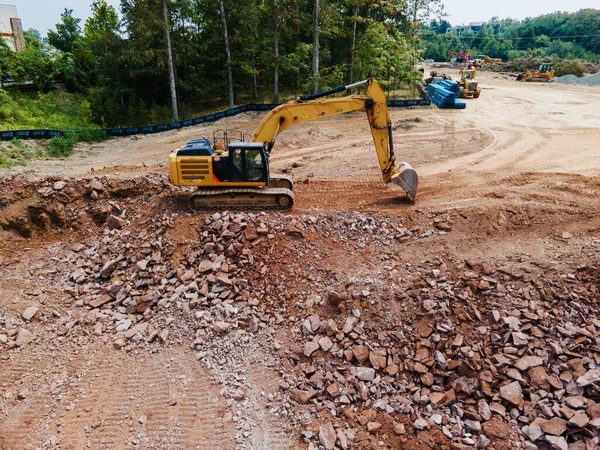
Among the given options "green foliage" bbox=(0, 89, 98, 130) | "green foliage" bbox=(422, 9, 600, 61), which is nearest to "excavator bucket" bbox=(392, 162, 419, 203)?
"green foliage" bbox=(0, 89, 98, 130)

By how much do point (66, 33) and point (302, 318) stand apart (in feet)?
118

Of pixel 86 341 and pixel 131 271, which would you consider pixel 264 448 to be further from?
pixel 131 271

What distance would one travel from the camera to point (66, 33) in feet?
112

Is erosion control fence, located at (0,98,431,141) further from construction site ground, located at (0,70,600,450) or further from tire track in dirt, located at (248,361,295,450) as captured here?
tire track in dirt, located at (248,361,295,450)

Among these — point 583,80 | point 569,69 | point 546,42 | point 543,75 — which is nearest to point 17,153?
point 543,75

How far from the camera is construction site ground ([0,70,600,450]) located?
7.02 metres

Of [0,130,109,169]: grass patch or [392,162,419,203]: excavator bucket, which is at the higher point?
[0,130,109,169]: grass patch

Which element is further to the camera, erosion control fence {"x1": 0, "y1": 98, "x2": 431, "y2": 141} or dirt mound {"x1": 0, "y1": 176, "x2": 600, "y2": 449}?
erosion control fence {"x1": 0, "y1": 98, "x2": 431, "y2": 141}

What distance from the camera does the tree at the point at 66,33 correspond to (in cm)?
3365

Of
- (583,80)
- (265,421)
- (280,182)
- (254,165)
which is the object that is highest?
(583,80)

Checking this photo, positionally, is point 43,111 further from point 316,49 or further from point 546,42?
point 546,42

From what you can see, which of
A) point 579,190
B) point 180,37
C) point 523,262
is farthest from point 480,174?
point 180,37

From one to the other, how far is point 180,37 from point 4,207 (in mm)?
18520

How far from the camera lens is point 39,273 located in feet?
35.5
